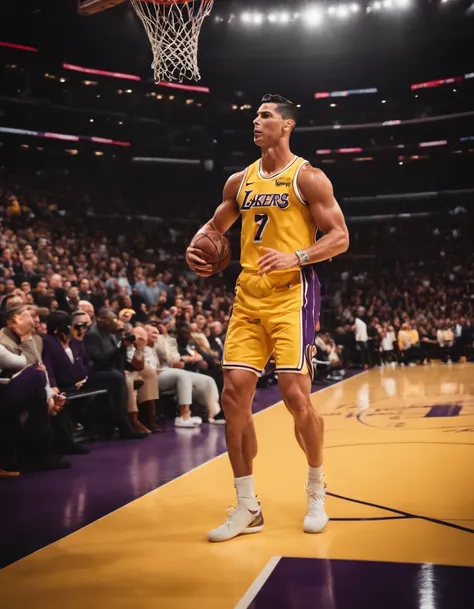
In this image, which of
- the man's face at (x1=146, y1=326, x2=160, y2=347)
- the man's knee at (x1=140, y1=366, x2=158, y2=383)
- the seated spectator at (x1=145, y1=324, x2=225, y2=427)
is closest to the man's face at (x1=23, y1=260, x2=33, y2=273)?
the seated spectator at (x1=145, y1=324, x2=225, y2=427)

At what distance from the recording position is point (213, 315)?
1631 cm

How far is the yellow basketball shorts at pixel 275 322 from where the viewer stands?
3.85 m

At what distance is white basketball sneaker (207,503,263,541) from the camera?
11.9 feet

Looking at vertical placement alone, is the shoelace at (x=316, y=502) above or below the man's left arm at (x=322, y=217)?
below

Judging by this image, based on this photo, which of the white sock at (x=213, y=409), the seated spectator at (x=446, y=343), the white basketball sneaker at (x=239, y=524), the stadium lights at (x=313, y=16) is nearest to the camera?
the white basketball sneaker at (x=239, y=524)

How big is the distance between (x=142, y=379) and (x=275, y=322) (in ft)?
13.9

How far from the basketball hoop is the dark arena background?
2.63 metres

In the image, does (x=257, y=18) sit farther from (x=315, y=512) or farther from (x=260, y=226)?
(x=315, y=512)

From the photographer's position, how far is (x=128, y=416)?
7719 mm

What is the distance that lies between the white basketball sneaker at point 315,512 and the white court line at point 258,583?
424mm

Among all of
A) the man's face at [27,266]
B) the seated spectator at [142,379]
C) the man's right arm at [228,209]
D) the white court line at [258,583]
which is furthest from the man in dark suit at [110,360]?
the man's face at [27,266]

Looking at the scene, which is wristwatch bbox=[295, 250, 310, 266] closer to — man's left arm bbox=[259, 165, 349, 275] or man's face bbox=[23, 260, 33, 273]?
man's left arm bbox=[259, 165, 349, 275]

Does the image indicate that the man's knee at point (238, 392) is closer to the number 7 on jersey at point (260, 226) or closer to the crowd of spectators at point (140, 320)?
the number 7 on jersey at point (260, 226)

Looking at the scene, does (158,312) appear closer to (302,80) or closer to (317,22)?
(317,22)
